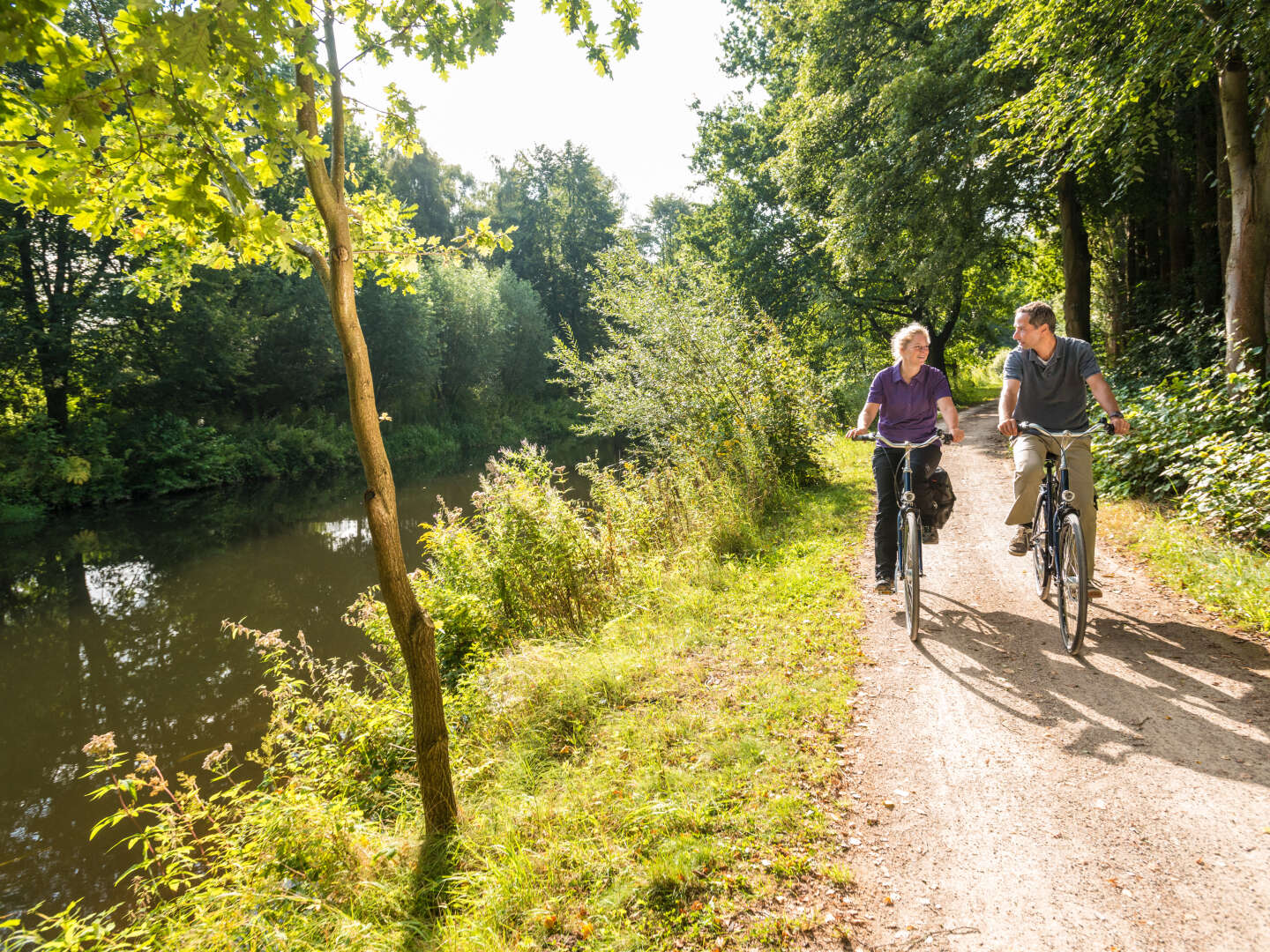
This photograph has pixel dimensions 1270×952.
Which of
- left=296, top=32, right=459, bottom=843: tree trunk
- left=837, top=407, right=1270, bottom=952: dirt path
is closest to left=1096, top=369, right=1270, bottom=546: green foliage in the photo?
left=837, top=407, right=1270, bottom=952: dirt path

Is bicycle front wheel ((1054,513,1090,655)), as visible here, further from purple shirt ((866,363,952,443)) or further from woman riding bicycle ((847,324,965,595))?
purple shirt ((866,363,952,443))

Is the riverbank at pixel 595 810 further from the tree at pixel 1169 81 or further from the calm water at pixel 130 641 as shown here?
the tree at pixel 1169 81

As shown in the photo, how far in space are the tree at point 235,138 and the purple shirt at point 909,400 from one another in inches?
123

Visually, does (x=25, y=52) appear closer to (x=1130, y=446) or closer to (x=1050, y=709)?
(x=1050, y=709)

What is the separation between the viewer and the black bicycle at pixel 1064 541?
4285 millimetres

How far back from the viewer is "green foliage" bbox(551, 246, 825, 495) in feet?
32.8

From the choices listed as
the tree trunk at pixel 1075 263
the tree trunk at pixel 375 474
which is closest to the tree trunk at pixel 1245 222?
the tree trunk at pixel 1075 263

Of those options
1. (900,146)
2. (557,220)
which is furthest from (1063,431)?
(557,220)

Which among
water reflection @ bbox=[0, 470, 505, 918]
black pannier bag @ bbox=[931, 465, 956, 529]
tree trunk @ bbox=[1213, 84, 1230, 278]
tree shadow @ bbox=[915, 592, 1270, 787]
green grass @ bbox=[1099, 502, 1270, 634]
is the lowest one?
water reflection @ bbox=[0, 470, 505, 918]

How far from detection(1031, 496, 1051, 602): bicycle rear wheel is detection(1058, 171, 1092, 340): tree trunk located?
32.1 feet

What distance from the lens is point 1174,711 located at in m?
3.59

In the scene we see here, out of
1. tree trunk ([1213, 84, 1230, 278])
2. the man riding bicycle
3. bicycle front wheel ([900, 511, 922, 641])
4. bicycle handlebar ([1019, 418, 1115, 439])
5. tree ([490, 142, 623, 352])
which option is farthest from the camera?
tree ([490, 142, 623, 352])

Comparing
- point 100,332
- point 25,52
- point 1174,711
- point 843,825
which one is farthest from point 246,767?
point 100,332

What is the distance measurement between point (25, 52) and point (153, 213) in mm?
1115
